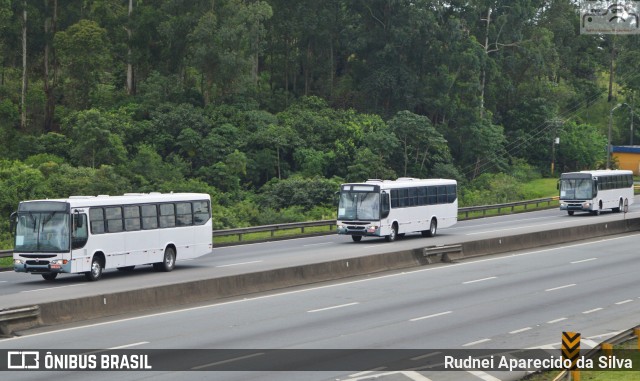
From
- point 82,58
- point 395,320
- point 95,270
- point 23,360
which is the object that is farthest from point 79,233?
point 82,58

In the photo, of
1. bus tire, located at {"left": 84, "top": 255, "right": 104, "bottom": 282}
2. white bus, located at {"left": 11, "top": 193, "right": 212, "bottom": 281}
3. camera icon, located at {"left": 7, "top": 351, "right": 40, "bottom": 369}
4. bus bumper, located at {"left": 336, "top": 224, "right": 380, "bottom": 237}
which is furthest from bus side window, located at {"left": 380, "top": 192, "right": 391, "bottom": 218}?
camera icon, located at {"left": 7, "top": 351, "right": 40, "bottom": 369}

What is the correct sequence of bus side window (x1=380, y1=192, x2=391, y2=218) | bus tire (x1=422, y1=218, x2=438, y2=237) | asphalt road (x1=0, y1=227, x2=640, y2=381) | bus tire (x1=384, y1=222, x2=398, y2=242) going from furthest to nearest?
bus tire (x1=422, y1=218, x2=438, y2=237), bus tire (x1=384, y1=222, x2=398, y2=242), bus side window (x1=380, y1=192, x2=391, y2=218), asphalt road (x1=0, y1=227, x2=640, y2=381)

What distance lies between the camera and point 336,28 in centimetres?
9162

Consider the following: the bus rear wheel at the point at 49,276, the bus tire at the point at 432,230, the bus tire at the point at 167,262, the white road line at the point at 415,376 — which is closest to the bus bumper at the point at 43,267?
the bus rear wheel at the point at 49,276

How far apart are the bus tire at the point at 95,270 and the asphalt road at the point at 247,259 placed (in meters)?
0.33

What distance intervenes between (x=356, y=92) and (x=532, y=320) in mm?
67608

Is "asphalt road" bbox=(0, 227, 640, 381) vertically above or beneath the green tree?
beneath

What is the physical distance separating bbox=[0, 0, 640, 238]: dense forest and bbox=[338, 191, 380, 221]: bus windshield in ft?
51.2

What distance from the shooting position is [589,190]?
64.2 meters

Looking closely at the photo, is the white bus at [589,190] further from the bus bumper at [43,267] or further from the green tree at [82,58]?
the bus bumper at [43,267]

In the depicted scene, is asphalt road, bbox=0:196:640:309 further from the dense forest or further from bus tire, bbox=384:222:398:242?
the dense forest

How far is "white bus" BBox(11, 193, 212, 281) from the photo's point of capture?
31969 mm

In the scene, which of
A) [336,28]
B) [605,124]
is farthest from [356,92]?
[605,124]

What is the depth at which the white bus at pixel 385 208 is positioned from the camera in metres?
46.5
